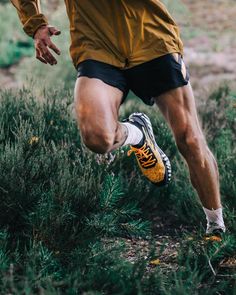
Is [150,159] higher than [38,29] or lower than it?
lower

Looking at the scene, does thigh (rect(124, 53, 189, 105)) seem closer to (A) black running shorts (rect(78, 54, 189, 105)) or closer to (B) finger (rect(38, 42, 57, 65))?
(A) black running shorts (rect(78, 54, 189, 105))

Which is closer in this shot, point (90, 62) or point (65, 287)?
point (65, 287)

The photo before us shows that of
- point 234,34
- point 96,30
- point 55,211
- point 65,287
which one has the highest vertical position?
point 234,34

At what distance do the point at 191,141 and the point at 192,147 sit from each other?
36 millimetres

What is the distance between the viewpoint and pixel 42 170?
14.3 feet

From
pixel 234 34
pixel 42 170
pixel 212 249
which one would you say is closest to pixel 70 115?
pixel 42 170

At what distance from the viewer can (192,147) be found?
3.93 m

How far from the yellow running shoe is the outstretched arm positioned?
2.73ft

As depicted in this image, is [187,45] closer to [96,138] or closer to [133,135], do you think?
[133,135]

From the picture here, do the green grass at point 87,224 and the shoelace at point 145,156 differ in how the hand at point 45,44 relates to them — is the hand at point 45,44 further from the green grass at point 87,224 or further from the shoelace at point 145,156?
the shoelace at point 145,156

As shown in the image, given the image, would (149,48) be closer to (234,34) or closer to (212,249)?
(212,249)

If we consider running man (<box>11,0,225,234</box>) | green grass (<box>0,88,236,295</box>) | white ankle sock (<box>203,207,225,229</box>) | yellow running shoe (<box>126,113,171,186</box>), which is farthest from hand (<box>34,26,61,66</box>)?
white ankle sock (<box>203,207,225,229</box>)

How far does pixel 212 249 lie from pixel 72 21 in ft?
5.30

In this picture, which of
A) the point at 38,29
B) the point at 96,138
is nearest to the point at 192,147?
the point at 96,138
